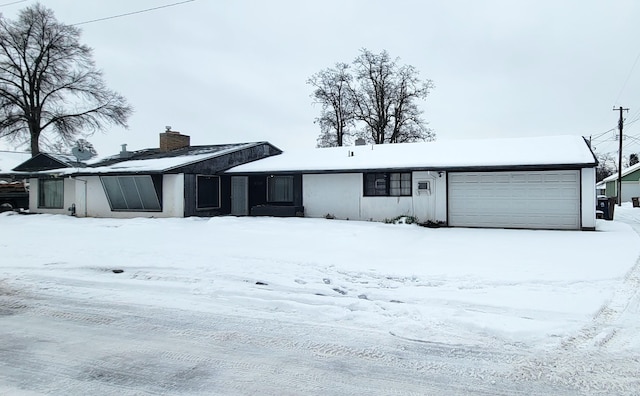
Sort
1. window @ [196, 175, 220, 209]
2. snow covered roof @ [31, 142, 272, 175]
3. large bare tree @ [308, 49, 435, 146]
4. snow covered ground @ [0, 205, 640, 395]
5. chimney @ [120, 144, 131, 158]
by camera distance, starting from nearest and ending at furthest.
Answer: snow covered ground @ [0, 205, 640, 395] < snow covered roof @ [31, 142, 272, 175] < window @ [196, 175, 220, 209] < chimney @ [120, 144, 131, 158] < large bare tree @ [308, 49, 435, 146]

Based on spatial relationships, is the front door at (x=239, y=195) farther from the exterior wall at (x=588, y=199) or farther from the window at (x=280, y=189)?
→ the exterior wall at (x=588, y=199)

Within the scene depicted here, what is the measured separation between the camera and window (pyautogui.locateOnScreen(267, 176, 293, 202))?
20.2m

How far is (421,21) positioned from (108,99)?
29.9 metres

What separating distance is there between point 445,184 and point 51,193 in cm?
1945

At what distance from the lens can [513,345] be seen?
15.2ft

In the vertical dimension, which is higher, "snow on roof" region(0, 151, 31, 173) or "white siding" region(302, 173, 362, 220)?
"snow on roof" region(0, 151, 31, 173)

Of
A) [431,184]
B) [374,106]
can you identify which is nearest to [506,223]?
[431,184]

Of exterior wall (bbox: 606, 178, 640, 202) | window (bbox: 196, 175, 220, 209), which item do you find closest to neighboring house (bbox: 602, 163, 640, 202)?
exterior wall (bbox: 606, 178, 640, 202)

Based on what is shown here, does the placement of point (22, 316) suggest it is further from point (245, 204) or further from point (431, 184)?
point (245, 204)

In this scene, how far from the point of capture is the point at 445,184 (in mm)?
16844

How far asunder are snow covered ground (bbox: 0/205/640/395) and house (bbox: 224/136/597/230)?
4.56m

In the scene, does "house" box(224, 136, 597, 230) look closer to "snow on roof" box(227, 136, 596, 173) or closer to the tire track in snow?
"snow on roof" box(227, 136, 596, 173)

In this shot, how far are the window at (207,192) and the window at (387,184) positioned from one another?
7037 millimetres

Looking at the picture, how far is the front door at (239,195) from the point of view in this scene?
69.0ft
